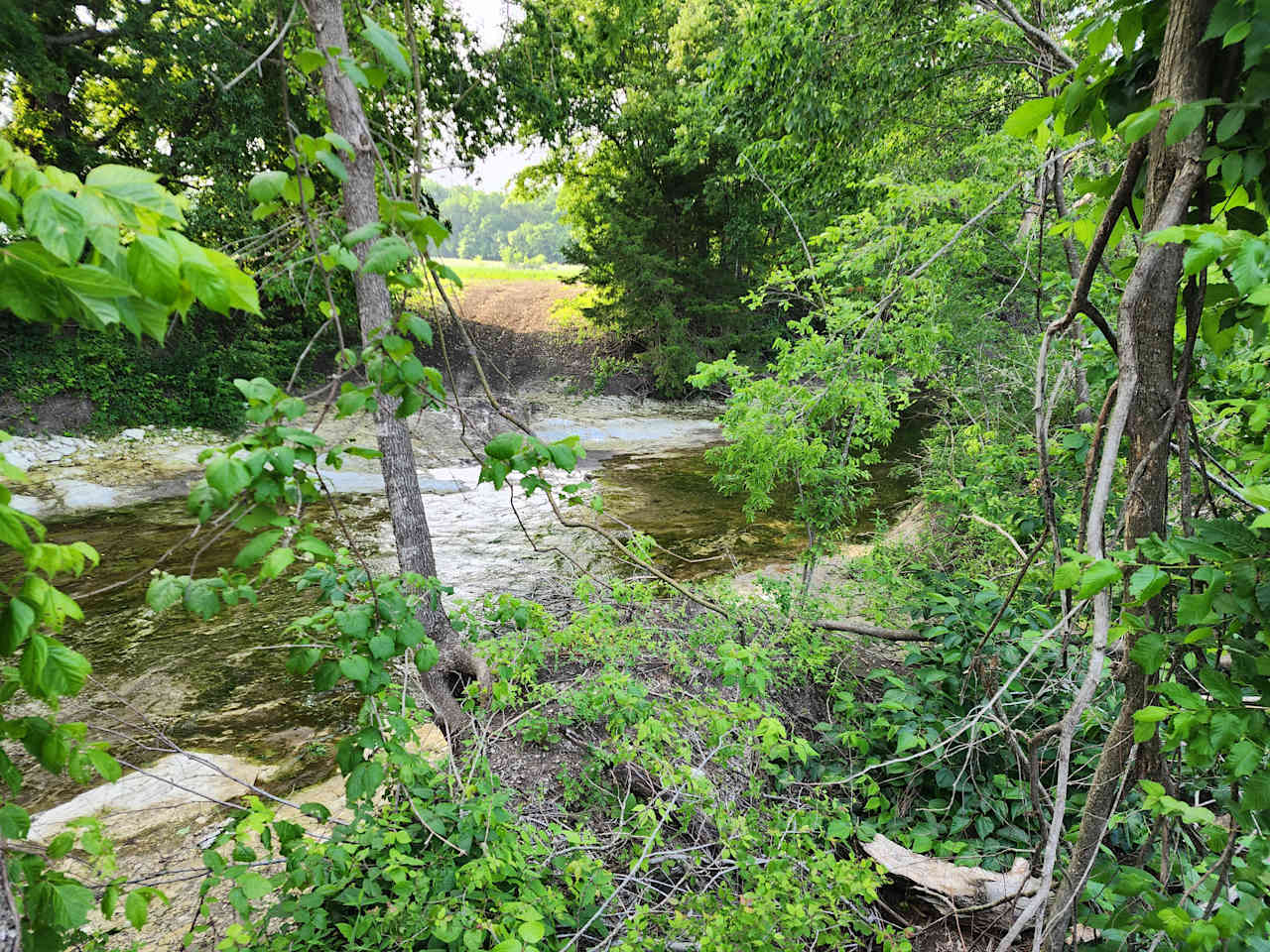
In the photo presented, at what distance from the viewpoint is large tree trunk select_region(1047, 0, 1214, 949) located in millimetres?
1068

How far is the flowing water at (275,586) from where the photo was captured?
4168 mm

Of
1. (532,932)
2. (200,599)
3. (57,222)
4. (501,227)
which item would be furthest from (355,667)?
(501,227)

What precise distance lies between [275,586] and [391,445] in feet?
12.3

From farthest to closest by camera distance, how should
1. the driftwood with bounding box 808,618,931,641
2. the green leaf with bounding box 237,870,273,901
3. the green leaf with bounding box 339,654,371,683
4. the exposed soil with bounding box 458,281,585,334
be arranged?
the exposed soil with bounding box 458,281,585,334 → the driftwood with bounding box 808,618,931,641 → the green leaf with bounding box 237,870,273,901 → the green leaf with bounding box 339,654,371,683

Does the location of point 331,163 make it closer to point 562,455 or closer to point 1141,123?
point 562,455

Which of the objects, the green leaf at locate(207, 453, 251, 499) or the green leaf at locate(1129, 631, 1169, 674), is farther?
the green leaf at locate(1129, 631, 1169, 674)

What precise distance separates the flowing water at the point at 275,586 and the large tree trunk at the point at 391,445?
1.68 feet

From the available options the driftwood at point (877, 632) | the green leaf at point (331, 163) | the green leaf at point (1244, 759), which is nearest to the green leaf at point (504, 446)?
the green leaf at point (331, 163)

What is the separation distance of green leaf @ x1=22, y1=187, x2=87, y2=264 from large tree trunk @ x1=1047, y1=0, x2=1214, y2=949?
1.73 meters

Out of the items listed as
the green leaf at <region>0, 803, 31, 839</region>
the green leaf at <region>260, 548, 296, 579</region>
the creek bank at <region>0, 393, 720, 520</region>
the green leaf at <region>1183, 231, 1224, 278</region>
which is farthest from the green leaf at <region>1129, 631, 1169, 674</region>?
the creek bank at <region>0, 393, 720, 520</region>

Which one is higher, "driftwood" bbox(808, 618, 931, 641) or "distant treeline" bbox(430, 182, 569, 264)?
"distant treeline" bbox(430, 182, 569, 264)

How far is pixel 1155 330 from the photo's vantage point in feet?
3.77

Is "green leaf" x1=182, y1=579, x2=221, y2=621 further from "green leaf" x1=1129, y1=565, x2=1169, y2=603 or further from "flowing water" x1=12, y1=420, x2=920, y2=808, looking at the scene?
"green leaf" x1=1129, y1=565, x2=1169, y2=603

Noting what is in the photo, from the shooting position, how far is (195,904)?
8.34ft
